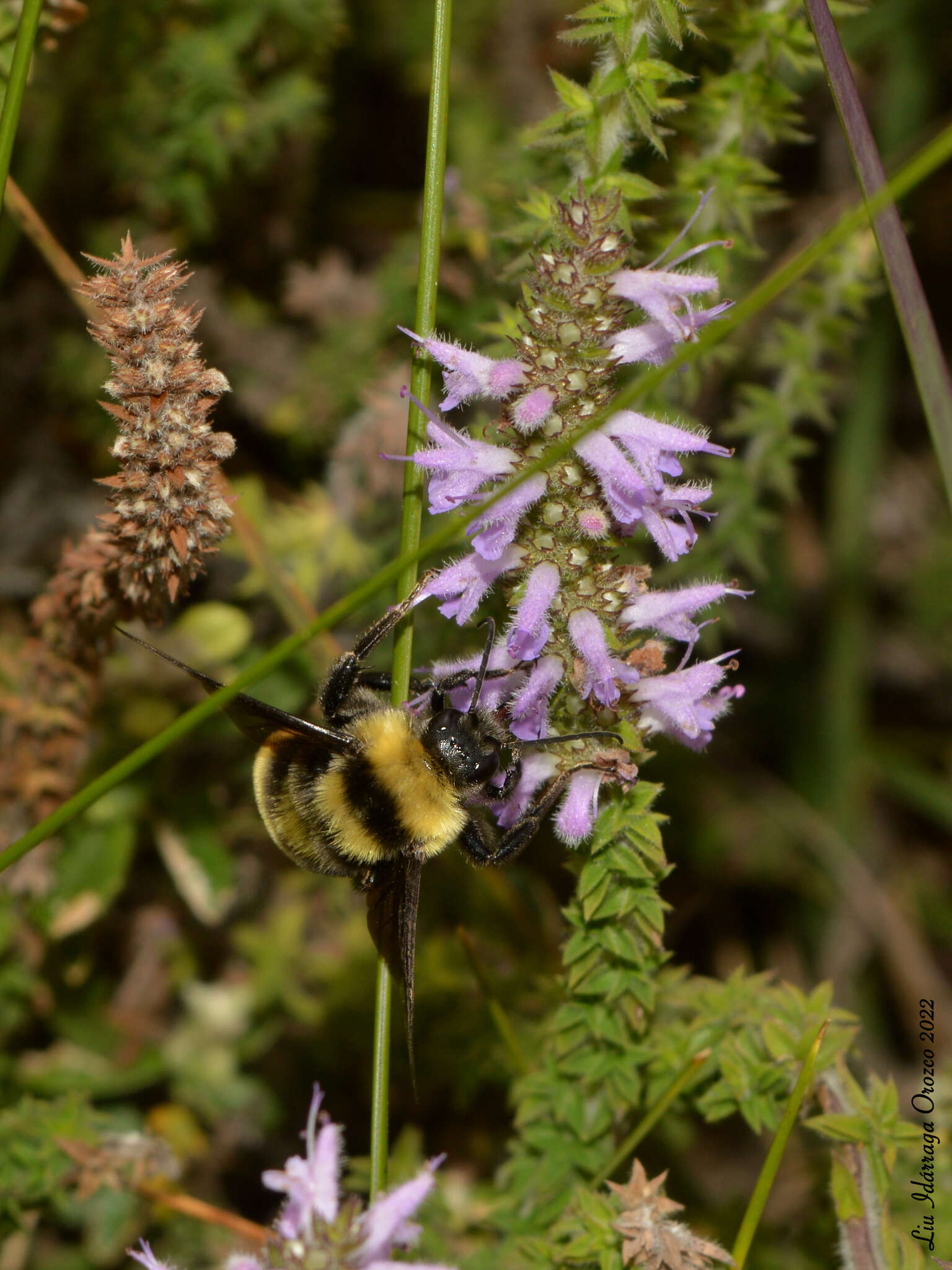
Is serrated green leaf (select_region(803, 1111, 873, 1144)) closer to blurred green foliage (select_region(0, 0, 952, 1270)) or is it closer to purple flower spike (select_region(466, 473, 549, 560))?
blurred green foliage (select_region(0, 0, 952, 1270))

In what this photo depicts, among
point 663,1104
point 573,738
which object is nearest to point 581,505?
point 573,738

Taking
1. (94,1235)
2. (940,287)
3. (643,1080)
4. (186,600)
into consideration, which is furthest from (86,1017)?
(940,287)

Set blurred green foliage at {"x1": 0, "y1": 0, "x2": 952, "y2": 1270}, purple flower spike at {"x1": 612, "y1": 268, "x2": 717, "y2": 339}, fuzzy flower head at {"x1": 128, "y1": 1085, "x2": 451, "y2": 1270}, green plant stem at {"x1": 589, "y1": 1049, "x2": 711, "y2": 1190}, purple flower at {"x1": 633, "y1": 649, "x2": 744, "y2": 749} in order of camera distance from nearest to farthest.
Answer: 1. fuzzy flower head at {"x1": 128, "y1": 1085, "x2": 451, "y2": 1270}
2. purple flower spike at {"x1": 612, "y1": 268, "x2": 717, "y2": 339}
3. purple flower at {"x1": 633, "y1": 649, "x2": 744, "y2": 749}
4. green plant stem at {"x1": 589, "y1": 1049, "x2": 711, "y2": 1190}
5. blurred green foliage at {"x1": 0, "y1": 0, "x2": 952, "y2": 1270}

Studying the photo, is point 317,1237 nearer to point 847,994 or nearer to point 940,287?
point 847,994

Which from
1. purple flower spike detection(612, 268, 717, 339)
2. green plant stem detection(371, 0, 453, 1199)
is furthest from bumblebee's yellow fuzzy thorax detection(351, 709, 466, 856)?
purple flower spike detection(612, 268, 717, 339)

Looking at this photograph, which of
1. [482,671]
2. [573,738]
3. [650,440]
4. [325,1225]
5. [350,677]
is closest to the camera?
[325,1225]

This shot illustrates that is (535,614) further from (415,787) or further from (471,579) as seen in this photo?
(415,787)
